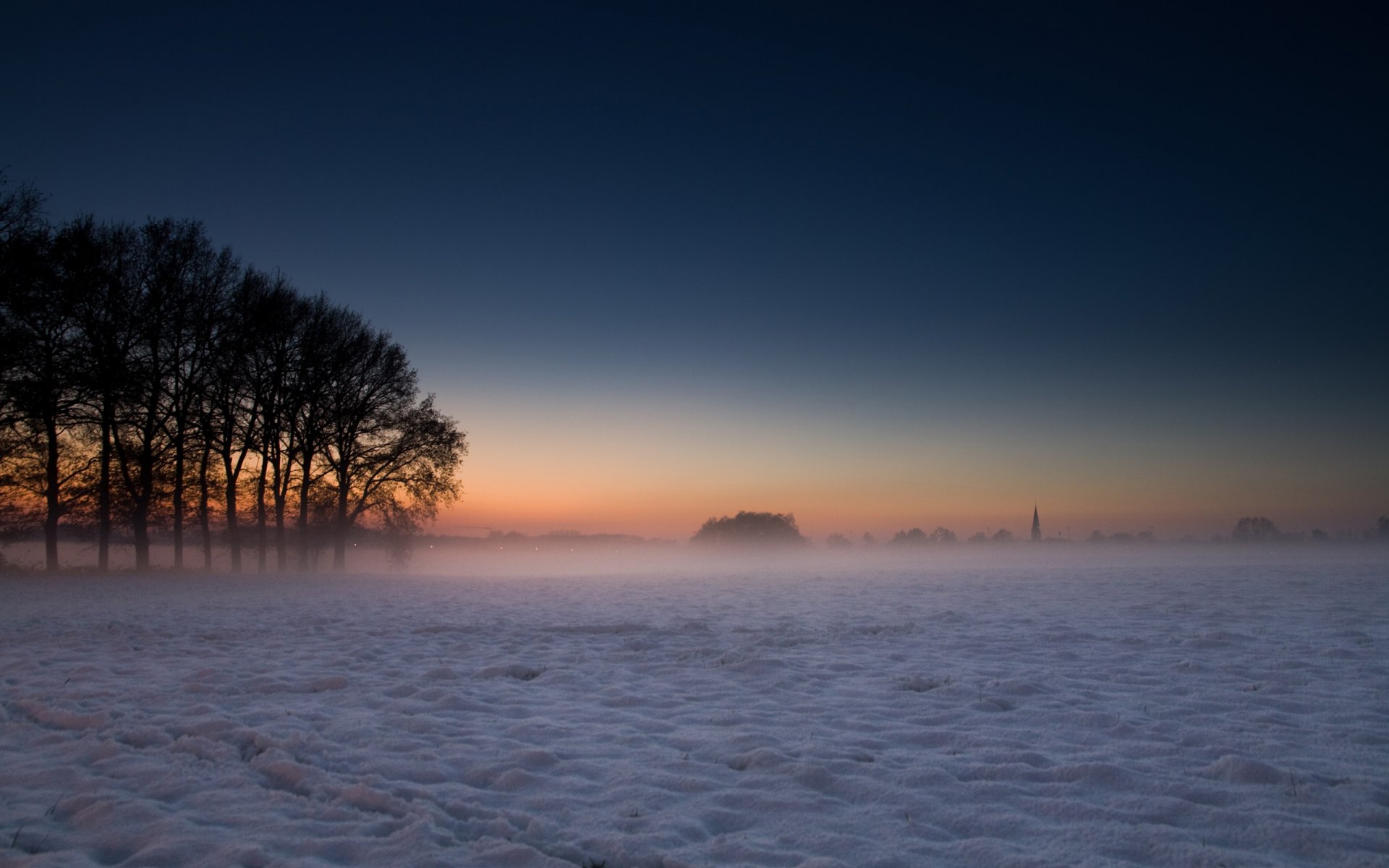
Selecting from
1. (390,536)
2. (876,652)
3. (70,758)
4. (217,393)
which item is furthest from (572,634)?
(390,536)

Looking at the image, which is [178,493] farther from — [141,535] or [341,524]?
[341,524]

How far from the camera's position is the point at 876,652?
897 cm

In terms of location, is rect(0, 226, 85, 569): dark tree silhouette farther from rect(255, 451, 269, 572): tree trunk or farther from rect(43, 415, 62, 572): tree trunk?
rect(255, 451, 269, 572): tree trunk

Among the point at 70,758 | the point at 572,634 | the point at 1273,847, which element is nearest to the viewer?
the point at 1273,847

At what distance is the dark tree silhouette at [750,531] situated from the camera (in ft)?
357

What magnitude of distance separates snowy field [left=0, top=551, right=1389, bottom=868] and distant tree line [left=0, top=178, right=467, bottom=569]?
54.1ft

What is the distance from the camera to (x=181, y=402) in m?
25.8

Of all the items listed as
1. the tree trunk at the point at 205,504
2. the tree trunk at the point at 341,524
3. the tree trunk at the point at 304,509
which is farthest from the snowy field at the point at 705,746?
the tree trunk at the point at 341,524

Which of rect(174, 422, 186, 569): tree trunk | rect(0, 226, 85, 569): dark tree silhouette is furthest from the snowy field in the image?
rect(174, 422, 186, 569): tree trunk

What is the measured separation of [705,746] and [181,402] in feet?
94.3

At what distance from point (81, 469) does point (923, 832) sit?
3270 centimetres

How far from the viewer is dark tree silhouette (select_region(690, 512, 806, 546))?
108750 mm

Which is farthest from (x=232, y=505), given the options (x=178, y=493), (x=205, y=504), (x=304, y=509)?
(x=304, y=509)

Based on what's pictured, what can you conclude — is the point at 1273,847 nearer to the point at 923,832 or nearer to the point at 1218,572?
the point at 923,832
